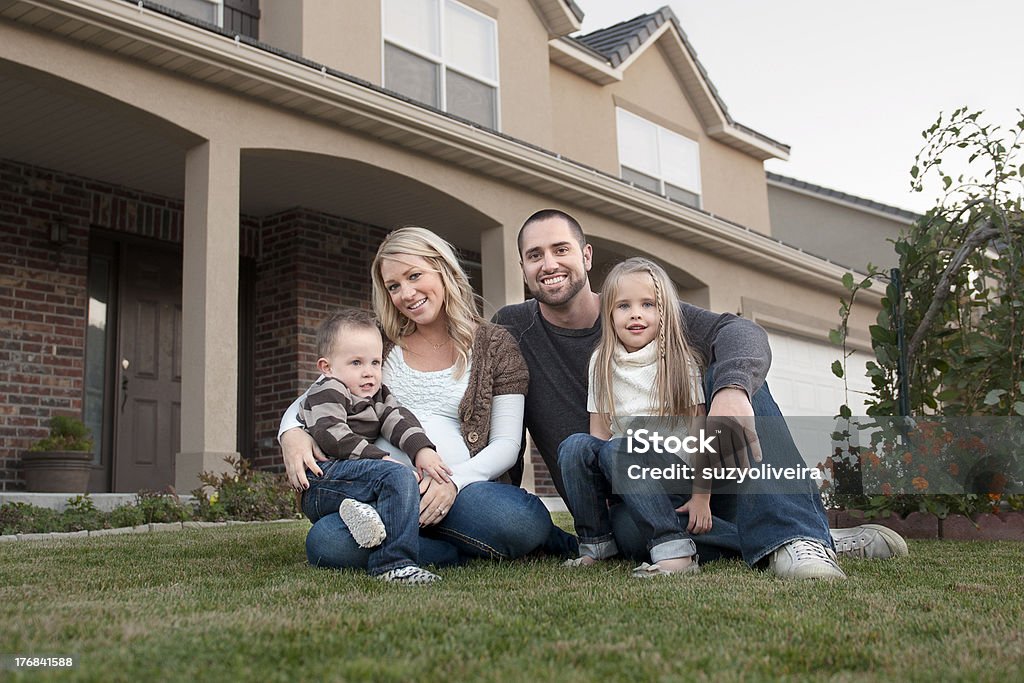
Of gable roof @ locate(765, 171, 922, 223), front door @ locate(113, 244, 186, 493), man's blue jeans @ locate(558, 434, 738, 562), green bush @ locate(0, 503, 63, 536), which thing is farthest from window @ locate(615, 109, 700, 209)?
man's blue jeans @ locate(558, 434, 738, 562)

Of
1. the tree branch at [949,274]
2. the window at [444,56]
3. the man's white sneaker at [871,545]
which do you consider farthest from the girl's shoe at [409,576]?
the window at [444,56]

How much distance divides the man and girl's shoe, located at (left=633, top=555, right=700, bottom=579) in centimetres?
19

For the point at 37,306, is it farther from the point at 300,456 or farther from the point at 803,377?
the point at 803,377

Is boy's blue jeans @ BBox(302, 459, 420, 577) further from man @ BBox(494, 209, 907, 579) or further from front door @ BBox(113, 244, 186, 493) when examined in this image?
front door @ BBox(113, 244, 186, 493)

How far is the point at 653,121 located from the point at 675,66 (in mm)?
1072

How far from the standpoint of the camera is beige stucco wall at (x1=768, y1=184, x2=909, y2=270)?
18.0 m

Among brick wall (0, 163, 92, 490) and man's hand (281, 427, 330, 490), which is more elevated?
brick wall (0, 163, 92, 490)

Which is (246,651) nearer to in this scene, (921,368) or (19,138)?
(921,368)

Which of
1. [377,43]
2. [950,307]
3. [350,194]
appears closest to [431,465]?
[950,307]

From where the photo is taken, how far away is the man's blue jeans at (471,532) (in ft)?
10.4

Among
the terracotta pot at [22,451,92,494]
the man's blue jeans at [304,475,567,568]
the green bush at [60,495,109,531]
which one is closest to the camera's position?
the man's blue jeans at [304,475,567,568]

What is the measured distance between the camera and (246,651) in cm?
178

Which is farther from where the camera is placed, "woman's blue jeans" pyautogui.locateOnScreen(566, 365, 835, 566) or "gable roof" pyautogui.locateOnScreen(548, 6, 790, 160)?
"gable roof" pyautogui.locateOnScreen(548, 6, 790, 160)

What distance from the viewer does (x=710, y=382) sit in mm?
3102
